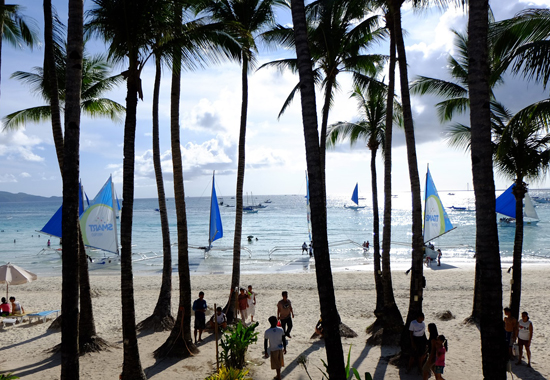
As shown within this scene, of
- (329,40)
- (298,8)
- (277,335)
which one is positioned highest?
(329,40)

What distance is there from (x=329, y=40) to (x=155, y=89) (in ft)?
17.7

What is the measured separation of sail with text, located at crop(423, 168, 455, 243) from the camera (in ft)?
93.0

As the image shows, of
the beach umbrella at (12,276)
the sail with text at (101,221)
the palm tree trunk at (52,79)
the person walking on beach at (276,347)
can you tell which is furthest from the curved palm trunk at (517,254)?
the sail with text at (101,221)

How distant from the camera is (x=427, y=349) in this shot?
8.27 m

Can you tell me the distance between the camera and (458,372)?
8.70m

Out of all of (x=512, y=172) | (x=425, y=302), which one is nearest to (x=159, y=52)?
(x=512, y=172)

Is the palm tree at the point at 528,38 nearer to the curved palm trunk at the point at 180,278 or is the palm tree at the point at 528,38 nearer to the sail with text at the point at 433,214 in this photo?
the curved palm trunk at the point at 180,278

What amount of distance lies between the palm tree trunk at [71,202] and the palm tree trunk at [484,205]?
17.7 ft

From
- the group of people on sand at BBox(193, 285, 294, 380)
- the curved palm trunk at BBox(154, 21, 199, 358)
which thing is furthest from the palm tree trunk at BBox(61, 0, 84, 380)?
the curved palm trunk at BBox(154, 21, 199, 358)

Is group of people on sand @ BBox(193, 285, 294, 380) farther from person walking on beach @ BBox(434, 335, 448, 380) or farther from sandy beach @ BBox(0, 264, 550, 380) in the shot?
person walking on beach @ BBox(434, 335, 448, 380)

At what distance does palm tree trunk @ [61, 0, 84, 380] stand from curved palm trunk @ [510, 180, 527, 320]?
10288 millimetres

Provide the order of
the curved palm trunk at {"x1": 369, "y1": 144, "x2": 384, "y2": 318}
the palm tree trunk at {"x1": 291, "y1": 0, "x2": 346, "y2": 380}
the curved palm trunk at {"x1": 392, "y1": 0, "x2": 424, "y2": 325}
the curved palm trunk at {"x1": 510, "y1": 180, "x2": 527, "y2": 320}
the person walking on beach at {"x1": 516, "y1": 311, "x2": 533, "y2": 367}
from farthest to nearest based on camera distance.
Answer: the curved palm trunk at {"x1": 369, "y1": 144, "x2": 384, "y2": 318} < the curved palm trunk at {"x1": 510, "y1": 180, "x2": 527, "y2": 320} < the curved palm trunk at {"x1": 392, "y1": 0, "x2": 424, "y2": 325} < the person walking on beach at {"x1": 516, "y1": 311, "x2": 533, "y2": 367} < the palm tree trunk at {"x1": 291, "y1": 0, "x2": 346, "y2": 380}

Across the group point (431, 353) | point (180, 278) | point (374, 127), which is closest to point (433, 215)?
point (374, 127)

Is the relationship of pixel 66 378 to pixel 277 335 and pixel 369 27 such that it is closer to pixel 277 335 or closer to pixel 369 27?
pixel 277 335
